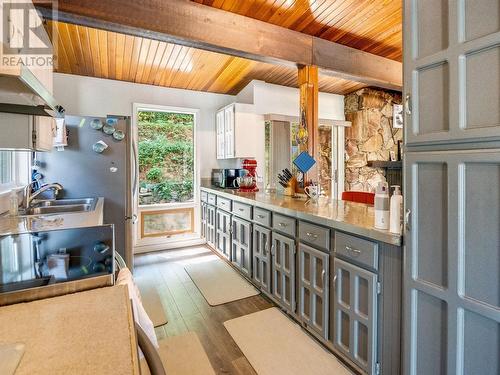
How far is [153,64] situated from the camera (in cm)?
337

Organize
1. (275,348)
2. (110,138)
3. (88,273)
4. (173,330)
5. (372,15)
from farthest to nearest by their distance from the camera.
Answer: (110,138), (372,15), (173,330), (275,348), (88,273)

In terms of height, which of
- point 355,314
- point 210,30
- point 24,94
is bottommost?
point 355,314

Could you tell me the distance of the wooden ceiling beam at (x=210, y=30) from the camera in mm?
1967

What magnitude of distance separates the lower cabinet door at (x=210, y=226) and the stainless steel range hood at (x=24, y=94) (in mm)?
2581

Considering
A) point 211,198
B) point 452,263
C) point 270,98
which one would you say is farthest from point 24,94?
point 270,98

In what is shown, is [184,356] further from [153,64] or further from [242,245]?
[153,64]

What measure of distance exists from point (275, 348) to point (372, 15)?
3.11 m

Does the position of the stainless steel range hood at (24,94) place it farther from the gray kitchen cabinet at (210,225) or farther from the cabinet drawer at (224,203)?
the gray kitchen cabinet at (210,225)

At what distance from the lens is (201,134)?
4.46 m

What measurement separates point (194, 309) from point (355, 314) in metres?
1.50

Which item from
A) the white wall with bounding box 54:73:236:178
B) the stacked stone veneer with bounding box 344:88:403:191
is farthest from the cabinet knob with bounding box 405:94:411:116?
the stacked stone veneer with bounding box 344:88:403:191

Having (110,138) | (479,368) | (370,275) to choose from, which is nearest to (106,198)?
(110,138)

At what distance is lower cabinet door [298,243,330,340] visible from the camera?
5.69 feet

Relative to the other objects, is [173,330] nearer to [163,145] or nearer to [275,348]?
[275,348]
